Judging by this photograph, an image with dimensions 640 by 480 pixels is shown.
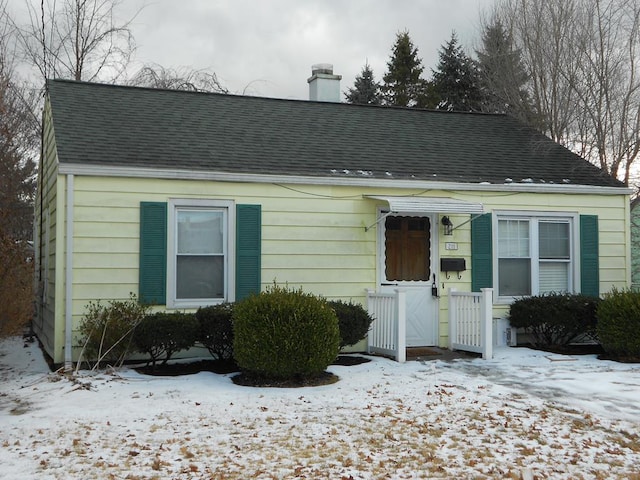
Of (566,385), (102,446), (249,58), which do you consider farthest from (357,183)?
(249,58)

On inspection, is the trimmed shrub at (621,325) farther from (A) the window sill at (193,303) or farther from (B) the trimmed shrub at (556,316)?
(A) the window sill at (193,303)

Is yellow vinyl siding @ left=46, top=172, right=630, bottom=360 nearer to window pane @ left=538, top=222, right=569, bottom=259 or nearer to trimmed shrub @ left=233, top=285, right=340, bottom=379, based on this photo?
window pane @ left=538, top=222, right=569, bottom=259

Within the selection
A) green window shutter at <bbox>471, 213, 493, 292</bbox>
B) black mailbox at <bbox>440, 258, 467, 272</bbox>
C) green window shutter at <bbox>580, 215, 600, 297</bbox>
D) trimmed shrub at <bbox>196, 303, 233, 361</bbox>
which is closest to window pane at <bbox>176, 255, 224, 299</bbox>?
trimmed shrub at <bbox>196, 303, 233, 361</bbox>

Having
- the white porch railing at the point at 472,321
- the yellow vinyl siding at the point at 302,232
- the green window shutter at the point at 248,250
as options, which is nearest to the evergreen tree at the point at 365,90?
the yellow vinyl siding at the point at 302,232

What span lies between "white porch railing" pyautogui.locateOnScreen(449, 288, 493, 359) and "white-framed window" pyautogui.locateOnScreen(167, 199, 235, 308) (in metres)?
3.46

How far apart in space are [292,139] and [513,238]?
397cm

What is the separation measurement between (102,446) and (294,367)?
9.04 feet

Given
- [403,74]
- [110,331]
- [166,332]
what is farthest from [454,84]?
[110,331]

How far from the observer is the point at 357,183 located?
9.90 meters

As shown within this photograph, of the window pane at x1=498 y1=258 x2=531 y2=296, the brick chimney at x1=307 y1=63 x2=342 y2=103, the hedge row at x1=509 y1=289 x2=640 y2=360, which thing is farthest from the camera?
the brick chimney at x1=307 y1=63 x2=342 y2=103

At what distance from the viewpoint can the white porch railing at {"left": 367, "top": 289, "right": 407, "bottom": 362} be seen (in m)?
9.16

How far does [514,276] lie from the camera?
10.8 metres

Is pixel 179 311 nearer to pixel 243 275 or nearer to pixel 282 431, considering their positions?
pixel 243 275

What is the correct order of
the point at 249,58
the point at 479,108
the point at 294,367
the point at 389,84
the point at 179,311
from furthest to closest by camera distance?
the point at 389,84 < the point at 479,108 < the point at 249,58 < the point at 179,311 < the point at 294,367
